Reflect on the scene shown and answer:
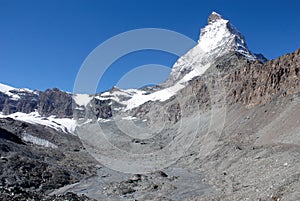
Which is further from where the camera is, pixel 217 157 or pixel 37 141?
pixel 37 141

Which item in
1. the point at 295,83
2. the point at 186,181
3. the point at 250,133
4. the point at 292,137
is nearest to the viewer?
the point at 186,181

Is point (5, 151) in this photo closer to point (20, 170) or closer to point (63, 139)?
point (20, 170)

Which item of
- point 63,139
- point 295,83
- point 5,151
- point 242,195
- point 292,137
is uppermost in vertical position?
point 63,139

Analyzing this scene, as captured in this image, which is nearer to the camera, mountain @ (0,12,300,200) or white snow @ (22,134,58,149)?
mountain @ (0,12,300,200)

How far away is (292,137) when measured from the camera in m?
42.9

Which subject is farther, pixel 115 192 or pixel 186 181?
pixel 186 181

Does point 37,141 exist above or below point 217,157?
above

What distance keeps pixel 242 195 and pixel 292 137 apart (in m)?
22.0

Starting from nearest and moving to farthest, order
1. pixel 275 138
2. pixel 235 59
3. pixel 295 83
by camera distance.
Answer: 1. pixel 275 138
2. pixel 295 83
3. pixel 235 59

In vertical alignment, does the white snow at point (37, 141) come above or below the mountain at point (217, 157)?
above

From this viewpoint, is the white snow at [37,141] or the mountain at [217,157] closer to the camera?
the mountain at [217,157]

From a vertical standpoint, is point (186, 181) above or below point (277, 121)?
below

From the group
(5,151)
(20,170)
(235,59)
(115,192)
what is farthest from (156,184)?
(235,59)

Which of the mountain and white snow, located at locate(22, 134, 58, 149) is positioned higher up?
white snow, located at locate(22, 134, 58, 149)
